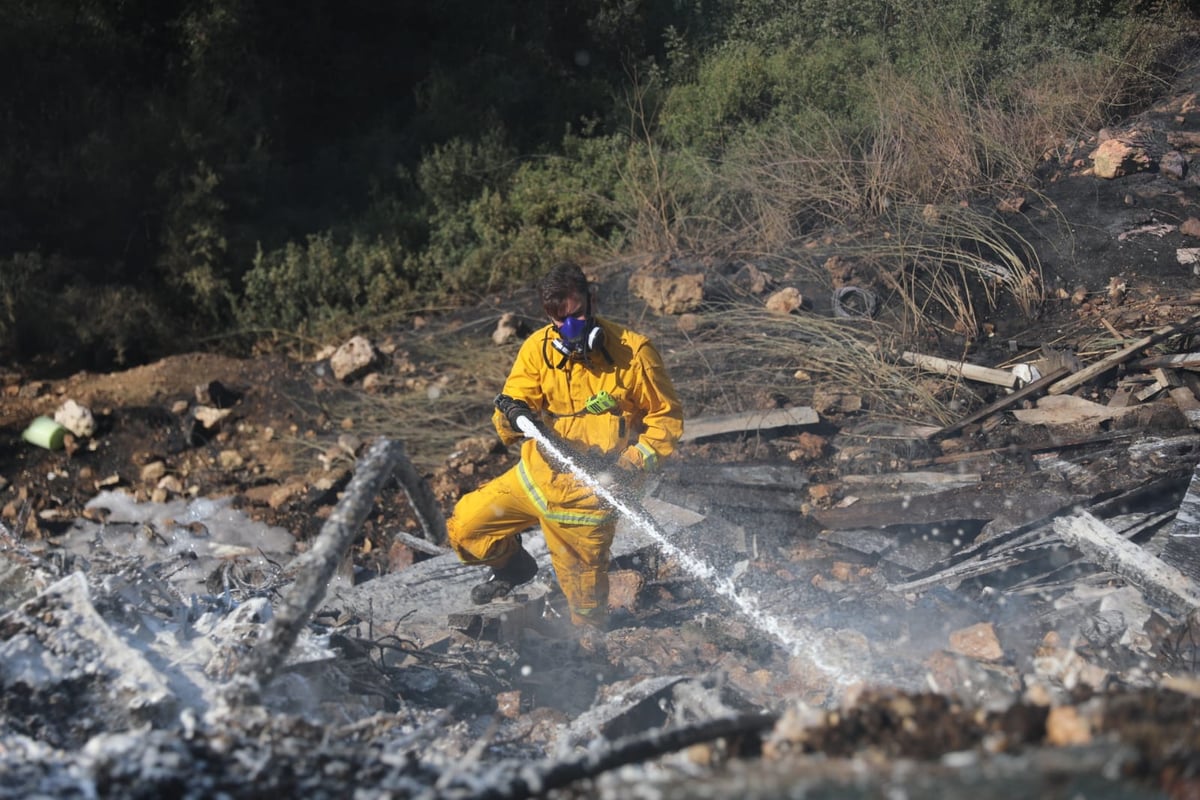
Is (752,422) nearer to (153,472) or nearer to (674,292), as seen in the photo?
(674,292)

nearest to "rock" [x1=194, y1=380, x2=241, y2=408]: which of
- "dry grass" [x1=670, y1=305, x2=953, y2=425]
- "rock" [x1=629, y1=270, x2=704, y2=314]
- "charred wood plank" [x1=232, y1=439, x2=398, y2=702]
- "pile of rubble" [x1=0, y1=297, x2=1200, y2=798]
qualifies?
"pile of rubble" [x1=0, y1=297, x2=1200, y2=798]

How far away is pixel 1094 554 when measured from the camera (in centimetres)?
457

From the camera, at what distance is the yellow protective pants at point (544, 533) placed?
14.5 feet

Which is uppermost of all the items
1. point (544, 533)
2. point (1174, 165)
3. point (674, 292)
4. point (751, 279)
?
point (544, 533)

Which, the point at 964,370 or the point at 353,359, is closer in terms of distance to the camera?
the point at 964,370

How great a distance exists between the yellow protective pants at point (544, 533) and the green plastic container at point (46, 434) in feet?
14.8

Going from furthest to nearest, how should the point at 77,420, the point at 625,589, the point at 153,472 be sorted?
the point at 77,420 → the point at 153,472 → the point at 625,589

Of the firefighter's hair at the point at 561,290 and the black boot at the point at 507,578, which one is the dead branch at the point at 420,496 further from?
the firefighter's hair at the point at 561,290

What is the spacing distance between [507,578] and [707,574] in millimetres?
1184

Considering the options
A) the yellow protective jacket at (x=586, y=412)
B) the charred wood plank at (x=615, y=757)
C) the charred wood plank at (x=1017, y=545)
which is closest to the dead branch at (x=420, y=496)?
the yellow protective jacket at (x=586, y=412)

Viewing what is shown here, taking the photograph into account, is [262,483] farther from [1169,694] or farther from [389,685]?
[1169,694]

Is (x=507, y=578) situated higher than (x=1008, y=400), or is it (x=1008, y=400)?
(x=507, y=578)

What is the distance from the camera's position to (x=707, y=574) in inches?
214

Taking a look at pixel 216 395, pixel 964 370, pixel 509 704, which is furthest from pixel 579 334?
pixel 216 395
